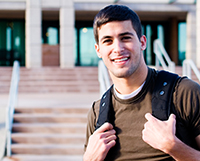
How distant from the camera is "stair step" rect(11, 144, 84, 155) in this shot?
596cm

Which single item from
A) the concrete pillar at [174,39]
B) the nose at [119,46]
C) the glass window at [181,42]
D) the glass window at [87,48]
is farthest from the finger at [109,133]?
the glass window at [181,42]

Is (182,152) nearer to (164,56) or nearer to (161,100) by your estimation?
(161,100)

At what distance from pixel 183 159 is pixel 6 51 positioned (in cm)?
1847

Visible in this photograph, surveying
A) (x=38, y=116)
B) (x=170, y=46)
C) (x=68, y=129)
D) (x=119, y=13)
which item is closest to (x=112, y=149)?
(x=119, y=13)

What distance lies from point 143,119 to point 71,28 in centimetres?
1345

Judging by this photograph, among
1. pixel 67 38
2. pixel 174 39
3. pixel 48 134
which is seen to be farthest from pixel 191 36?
pixel 48 134

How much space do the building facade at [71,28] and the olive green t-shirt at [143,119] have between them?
43.0 ft

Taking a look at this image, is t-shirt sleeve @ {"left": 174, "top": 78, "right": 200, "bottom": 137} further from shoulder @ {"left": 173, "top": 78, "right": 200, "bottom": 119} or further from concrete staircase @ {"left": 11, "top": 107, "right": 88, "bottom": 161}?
concrete staircase @ {"left": 11, "top": 107, "right": 88, "bottom": 161}

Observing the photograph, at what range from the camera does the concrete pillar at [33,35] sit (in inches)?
575

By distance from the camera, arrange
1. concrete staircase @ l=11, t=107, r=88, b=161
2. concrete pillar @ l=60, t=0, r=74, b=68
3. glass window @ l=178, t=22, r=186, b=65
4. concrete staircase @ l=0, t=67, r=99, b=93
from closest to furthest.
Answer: concrete staircase @ l=11, t=107, r=88, b=161 → concrete staircase @ l=0, t=67, r=99, b=93 → concrete pillar @ l=60, t=0, r=74, b=68 → glass window @ l=178, t=22, r=186, b=65

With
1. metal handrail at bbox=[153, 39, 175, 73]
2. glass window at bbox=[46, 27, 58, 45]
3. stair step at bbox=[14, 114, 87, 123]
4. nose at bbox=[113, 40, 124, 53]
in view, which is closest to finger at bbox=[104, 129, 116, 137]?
nose at bbox=[113, 40, 124, 53]

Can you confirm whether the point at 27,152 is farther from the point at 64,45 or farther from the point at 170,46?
the point at 170,46

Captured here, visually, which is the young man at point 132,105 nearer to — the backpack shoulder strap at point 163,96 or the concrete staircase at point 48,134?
the backpack shoulder strap at point 163,96

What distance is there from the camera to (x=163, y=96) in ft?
5.35
